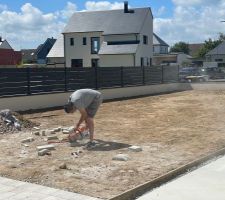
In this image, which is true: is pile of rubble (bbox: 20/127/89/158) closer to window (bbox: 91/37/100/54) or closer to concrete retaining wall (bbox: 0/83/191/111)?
concrete retaining wall (bbox: 0/83/191/111)

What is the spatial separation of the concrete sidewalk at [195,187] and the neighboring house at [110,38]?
44.1 metres

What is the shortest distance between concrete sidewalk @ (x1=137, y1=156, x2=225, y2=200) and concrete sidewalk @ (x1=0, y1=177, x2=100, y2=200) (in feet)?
3.34

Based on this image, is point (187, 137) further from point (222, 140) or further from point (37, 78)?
point (37, 78)

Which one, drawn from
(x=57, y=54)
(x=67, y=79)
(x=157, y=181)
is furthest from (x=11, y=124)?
(x=57, y=54)

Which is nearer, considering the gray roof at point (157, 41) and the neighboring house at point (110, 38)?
the neighboring house at point (110, 38)

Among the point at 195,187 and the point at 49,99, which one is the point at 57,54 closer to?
the point at 49,99

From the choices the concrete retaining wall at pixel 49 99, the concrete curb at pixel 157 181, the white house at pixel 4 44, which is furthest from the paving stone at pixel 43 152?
the white house at pixel 4 44

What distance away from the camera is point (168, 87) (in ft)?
105

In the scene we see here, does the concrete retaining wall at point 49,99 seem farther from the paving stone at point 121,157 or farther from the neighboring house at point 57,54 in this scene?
the neighboring house at point 57,54

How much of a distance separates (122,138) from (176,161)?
9.27 feet

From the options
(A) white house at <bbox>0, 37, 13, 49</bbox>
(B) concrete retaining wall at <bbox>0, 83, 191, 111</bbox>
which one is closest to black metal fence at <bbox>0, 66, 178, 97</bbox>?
(B) concrete retaining wall at <bbox>0, 83, 191, 111</bbox>

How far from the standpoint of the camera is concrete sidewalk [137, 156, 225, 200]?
6383 millimetres

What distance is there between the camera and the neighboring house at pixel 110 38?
173ft

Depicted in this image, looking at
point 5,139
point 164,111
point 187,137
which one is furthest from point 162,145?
point 164,111
